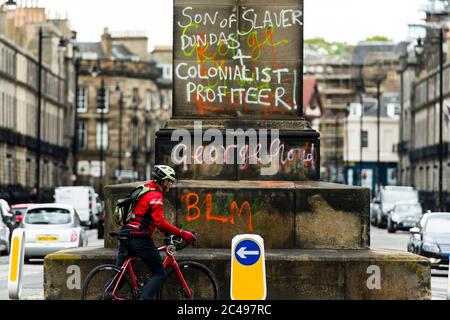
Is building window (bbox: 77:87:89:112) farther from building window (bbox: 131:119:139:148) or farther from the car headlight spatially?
the car headlight

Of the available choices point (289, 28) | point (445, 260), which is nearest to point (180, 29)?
point (289, 28)

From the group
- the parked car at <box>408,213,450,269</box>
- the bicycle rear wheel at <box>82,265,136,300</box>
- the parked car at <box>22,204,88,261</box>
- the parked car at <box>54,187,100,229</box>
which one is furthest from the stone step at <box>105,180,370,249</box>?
the parked car at <box>54,187,100,229</box>

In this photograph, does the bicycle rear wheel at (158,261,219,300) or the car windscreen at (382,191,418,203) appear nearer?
the bicycle rear wheel at (158,261,219,300)

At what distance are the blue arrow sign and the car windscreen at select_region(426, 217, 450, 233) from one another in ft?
55.5

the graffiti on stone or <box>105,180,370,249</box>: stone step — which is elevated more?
the graffiti on stone

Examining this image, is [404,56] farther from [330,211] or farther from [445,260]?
[330,211]

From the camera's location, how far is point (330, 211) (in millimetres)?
19016

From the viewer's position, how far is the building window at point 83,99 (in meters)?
148

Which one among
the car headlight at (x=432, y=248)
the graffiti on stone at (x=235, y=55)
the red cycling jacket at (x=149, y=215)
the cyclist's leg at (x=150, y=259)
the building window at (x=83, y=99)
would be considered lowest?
the car headlight at (x=432, y=248)

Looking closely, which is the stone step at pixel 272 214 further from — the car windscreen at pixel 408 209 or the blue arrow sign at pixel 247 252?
the car windscreen at pixel 408 209

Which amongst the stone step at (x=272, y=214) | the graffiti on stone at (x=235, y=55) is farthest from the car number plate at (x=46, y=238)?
the stone step at (x=272, y=214)

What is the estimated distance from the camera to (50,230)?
35.0m

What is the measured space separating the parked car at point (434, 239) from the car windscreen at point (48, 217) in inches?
328

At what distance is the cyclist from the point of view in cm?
1647
